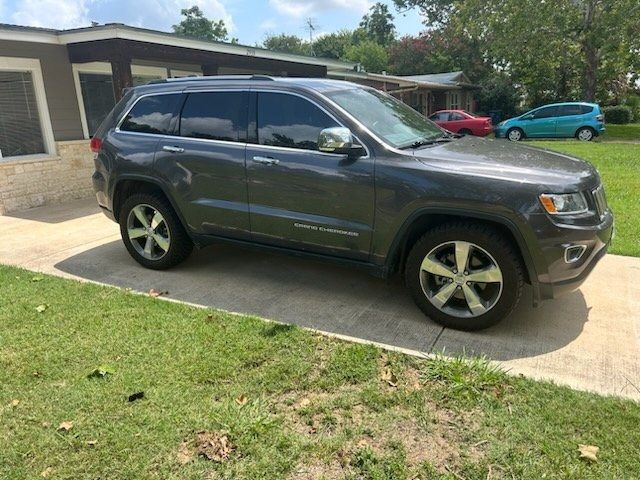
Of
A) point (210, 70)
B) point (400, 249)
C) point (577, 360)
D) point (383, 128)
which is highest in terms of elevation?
point (210, 70)

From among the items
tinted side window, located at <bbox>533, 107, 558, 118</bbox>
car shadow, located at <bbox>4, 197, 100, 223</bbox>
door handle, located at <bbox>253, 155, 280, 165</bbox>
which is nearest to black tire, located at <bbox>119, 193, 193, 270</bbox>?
door handle, located at <bbox>253, 155, 280, 165</bbox>

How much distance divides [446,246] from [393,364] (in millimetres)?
978

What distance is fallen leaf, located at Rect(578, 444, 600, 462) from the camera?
8.22 ft

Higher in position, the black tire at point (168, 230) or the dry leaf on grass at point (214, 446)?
the black tire at point (168, 230)

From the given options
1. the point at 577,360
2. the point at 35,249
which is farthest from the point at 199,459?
the point at 35,249

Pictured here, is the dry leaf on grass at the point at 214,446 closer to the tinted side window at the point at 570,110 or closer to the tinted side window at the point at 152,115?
the tinted side window at the point at 152,115

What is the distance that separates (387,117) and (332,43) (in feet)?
260

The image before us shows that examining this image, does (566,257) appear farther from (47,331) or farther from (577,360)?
(47,331)

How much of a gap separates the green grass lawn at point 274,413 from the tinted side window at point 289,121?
5.08ft

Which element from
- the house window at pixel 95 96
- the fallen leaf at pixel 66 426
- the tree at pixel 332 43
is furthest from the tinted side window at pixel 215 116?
the tree at pixel 332 43

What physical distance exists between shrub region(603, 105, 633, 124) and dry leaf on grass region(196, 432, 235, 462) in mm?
32697

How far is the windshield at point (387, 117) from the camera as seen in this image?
165 inches

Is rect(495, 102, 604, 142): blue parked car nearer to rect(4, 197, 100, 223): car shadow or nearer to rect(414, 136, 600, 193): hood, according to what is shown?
rect(4, 197, 100, 223): car shadow

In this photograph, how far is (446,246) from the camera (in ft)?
12.5
